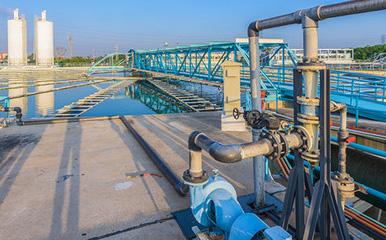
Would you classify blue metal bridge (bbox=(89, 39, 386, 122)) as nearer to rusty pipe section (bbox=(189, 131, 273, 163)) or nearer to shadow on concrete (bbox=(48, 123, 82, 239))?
rusty pipe section (bbox=(189, 131, 273, 163))

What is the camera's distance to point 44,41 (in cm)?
7244

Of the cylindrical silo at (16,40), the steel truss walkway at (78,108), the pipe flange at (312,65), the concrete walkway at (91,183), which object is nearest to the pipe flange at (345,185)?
the pipe flange at (312,65)

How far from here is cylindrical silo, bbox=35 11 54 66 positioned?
71688 millimetres

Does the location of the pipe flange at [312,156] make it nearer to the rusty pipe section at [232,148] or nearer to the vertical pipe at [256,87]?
the rusty pipe section at [232,148]

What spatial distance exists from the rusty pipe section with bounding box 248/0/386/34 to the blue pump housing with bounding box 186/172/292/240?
1488 millimetres

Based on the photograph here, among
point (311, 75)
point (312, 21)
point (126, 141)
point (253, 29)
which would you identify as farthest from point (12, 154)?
point (312, 21)

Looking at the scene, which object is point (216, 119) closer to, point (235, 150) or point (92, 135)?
point (92, 135)

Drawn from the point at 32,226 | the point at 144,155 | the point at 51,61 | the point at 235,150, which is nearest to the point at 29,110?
the point at 144,155

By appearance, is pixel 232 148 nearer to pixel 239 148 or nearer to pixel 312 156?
pixel 239 148

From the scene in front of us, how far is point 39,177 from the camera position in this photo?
4551 mm

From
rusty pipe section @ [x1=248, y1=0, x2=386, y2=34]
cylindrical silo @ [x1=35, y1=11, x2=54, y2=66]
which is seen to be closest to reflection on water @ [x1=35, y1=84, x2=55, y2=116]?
rusty pipe section @ [x1=248, y1=0, x2=386, y2=34]

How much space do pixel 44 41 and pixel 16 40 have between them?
598 cm

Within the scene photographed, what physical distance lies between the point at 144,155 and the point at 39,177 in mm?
1755

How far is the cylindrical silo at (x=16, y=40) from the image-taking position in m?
70.6
